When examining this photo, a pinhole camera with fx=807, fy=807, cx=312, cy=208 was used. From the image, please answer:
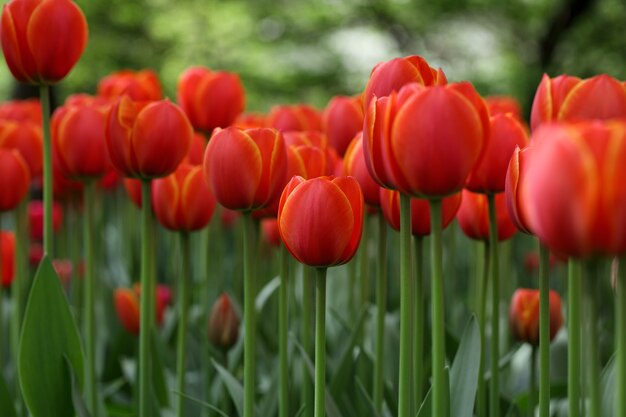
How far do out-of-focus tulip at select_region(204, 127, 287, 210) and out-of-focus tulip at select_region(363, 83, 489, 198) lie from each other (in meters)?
0.27

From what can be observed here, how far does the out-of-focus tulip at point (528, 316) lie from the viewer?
1.29 m

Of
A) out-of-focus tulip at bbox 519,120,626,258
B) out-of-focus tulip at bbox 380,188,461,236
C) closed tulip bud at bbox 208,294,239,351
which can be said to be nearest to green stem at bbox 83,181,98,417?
closed tulip bud at bbox 208,294,239,351

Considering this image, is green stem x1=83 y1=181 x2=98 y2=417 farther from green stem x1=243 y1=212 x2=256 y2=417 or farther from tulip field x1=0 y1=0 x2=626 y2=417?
green stem x1=243 y1=212 x2=256 y2=417

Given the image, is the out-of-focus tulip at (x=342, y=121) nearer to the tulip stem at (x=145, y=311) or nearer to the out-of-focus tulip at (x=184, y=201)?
the out-of-focus tulip at (x=184, y=201)

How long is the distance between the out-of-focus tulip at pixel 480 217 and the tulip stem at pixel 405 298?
356 mm

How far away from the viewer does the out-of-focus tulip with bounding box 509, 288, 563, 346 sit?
4.22ft

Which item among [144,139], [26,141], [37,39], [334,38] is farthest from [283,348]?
[334,38]

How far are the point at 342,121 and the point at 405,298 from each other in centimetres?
81

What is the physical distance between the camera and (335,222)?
83 cm

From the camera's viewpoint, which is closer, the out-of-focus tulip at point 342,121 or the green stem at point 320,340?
the green stem at point 320,340

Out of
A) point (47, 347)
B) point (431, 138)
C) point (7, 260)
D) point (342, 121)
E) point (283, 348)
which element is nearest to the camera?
point (431, 138)

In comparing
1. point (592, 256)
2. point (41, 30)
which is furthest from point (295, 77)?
point (592, 256)

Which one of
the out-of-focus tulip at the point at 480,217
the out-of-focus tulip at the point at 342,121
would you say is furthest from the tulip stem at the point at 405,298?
the out-of-focus tulip at the point at 342,121

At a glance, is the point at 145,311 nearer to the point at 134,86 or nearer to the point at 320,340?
the point at 320,340
